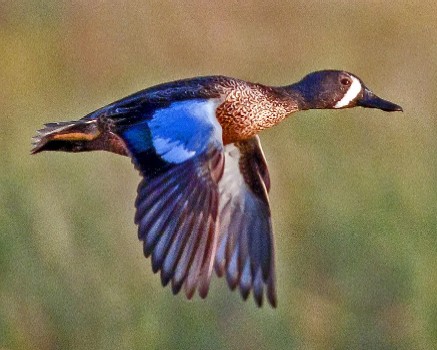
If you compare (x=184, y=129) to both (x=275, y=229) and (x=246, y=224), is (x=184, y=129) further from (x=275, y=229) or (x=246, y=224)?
(x=275, y=229)

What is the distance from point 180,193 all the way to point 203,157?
168mm

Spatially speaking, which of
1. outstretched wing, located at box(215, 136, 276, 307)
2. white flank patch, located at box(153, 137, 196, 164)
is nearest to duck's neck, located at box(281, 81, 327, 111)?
outstretched wing, located at box(215, 136, 276, 307)

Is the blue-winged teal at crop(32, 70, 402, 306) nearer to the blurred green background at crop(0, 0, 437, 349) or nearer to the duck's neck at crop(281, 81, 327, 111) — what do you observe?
the duck's neck at crop(281, 81, 327, 111)

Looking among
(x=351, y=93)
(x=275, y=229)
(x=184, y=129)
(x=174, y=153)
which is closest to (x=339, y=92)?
(x=351, y=93)

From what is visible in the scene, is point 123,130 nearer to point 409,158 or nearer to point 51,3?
point 409,158

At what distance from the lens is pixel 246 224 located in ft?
29.9

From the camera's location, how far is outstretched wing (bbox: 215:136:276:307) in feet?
29.3

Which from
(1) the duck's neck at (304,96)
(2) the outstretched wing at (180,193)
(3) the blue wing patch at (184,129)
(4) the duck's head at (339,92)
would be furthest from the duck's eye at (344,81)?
→ (2) the outstretched wing at (180,193)

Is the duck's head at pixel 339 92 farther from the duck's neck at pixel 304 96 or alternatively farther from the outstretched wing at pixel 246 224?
the outstretched wing at pixel 246 224

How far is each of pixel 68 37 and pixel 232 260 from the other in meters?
2.88

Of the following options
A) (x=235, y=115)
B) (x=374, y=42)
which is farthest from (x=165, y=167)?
(x=374, y=42)

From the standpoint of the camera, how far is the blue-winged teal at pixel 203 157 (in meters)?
7.98

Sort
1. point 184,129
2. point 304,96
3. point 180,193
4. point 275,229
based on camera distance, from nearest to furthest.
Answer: point 180,193
point 184,129
point 304,96
point 275,229

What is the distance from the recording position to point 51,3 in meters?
11.8
